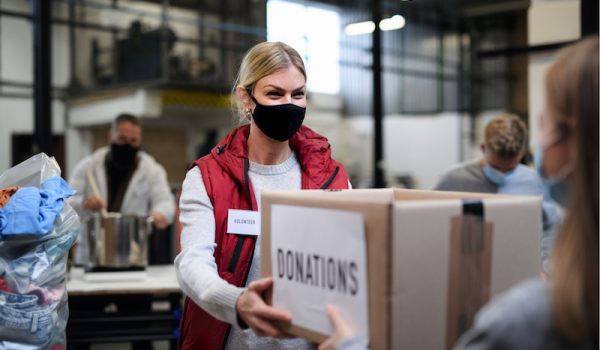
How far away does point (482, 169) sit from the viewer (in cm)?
256

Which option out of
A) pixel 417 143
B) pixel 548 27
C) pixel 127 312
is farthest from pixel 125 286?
pixel 417 143

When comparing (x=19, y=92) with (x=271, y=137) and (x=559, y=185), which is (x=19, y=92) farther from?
(x=559, y=185)

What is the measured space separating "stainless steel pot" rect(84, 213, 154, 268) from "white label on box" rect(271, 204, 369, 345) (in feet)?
5.68

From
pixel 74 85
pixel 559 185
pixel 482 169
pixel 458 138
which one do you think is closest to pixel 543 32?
pixel 482 169

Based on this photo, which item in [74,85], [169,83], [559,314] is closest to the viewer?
[559,314]

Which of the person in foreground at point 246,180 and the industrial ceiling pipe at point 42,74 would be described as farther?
the industrial ceiling pipe at point 42,74

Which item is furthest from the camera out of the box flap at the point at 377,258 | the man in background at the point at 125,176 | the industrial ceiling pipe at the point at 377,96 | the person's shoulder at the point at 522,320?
the industrial ceiling pipe at the point at 377,96

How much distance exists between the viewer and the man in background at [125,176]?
3195mm

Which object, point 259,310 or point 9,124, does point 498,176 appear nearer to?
point 259,310

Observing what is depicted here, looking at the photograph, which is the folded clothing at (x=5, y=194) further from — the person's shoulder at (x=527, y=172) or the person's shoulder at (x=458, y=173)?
the person's shoulder at (x=527, y=172)

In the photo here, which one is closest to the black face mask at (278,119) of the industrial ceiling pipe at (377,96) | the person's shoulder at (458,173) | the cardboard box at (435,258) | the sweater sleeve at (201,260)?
the sweater sleeve at (201,260)

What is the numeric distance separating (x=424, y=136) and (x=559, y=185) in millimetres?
10433

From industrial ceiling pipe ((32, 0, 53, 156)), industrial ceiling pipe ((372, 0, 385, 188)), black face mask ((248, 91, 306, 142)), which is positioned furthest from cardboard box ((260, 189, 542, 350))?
industrial ceiling pipe ((372, 0, 385, 188))

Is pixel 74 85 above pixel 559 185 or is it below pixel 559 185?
above
